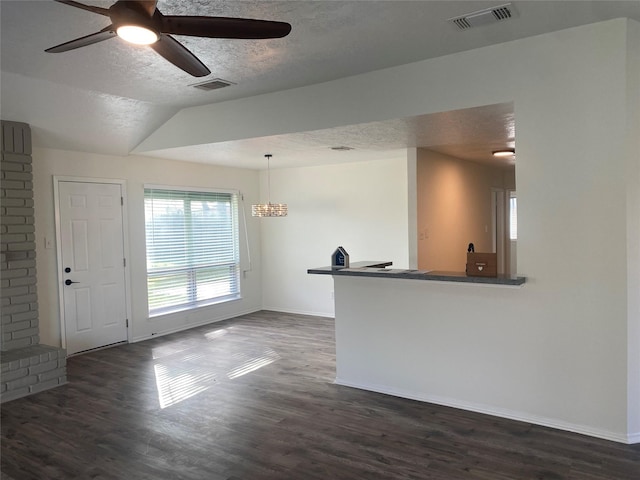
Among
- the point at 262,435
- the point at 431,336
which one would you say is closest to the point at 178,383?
the point at 262,435

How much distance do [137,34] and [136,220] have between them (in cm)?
434

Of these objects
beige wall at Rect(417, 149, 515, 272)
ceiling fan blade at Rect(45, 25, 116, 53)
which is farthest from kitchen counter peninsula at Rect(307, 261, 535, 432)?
ceiling fan blade at Rect(45, 25, 116, 53)

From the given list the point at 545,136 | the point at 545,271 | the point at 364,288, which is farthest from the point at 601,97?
the point at 364,288

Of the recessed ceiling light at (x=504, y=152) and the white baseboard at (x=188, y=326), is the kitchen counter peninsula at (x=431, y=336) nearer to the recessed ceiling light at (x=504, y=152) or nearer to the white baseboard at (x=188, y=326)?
the recessed ceiling light at (x=504, y=152)

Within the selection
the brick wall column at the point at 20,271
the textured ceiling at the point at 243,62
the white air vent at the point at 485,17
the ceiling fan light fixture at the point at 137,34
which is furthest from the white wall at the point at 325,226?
the ceiling fan light fixture at the point at 137,34

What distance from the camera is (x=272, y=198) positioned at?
25.9 feet

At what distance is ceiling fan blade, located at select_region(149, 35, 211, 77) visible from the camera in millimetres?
2318

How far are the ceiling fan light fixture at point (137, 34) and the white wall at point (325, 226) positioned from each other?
4.70m

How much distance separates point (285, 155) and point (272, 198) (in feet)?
6.39

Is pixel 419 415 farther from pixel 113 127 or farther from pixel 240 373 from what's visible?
pixel 113 127

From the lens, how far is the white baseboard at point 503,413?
3.11 meters

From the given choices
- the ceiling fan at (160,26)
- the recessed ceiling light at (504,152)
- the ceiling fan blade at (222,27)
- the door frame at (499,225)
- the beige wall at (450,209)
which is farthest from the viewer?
the door frame at (499,225)

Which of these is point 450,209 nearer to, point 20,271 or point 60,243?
point 60,243

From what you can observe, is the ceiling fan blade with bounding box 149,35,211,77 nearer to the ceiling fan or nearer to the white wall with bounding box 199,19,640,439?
the ceiling fan
